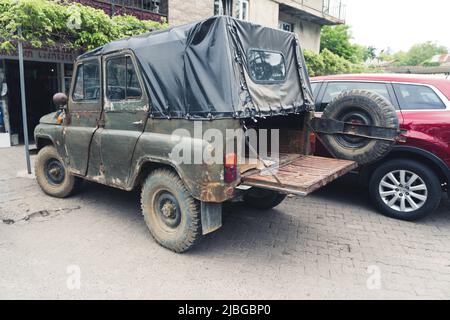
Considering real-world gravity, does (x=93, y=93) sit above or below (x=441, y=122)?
above

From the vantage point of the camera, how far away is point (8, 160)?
8.23m

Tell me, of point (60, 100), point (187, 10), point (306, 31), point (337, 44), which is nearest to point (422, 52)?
point (337, 44)

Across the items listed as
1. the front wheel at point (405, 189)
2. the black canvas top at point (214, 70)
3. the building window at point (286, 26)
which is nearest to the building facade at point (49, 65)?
the building window at point (286, 26)

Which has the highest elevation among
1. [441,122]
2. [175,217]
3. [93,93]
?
[93,93]

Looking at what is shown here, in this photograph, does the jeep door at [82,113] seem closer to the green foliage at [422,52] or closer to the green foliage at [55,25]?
the green foliage at [55,25]

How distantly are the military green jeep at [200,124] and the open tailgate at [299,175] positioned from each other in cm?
1

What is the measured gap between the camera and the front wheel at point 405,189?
4.73 metres

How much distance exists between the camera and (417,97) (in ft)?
16.3

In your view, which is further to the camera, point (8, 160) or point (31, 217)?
point (8, 160)

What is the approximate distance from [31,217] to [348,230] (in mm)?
4506

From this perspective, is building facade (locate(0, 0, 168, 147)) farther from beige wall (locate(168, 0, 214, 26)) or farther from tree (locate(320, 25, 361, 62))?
tree (locate(320, 25, 361, 62))

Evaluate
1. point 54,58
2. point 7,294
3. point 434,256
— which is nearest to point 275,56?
point 434,256

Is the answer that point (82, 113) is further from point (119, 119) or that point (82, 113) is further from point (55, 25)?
point (55, 25)

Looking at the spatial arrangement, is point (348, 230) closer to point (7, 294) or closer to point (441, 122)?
point (441, 122)
